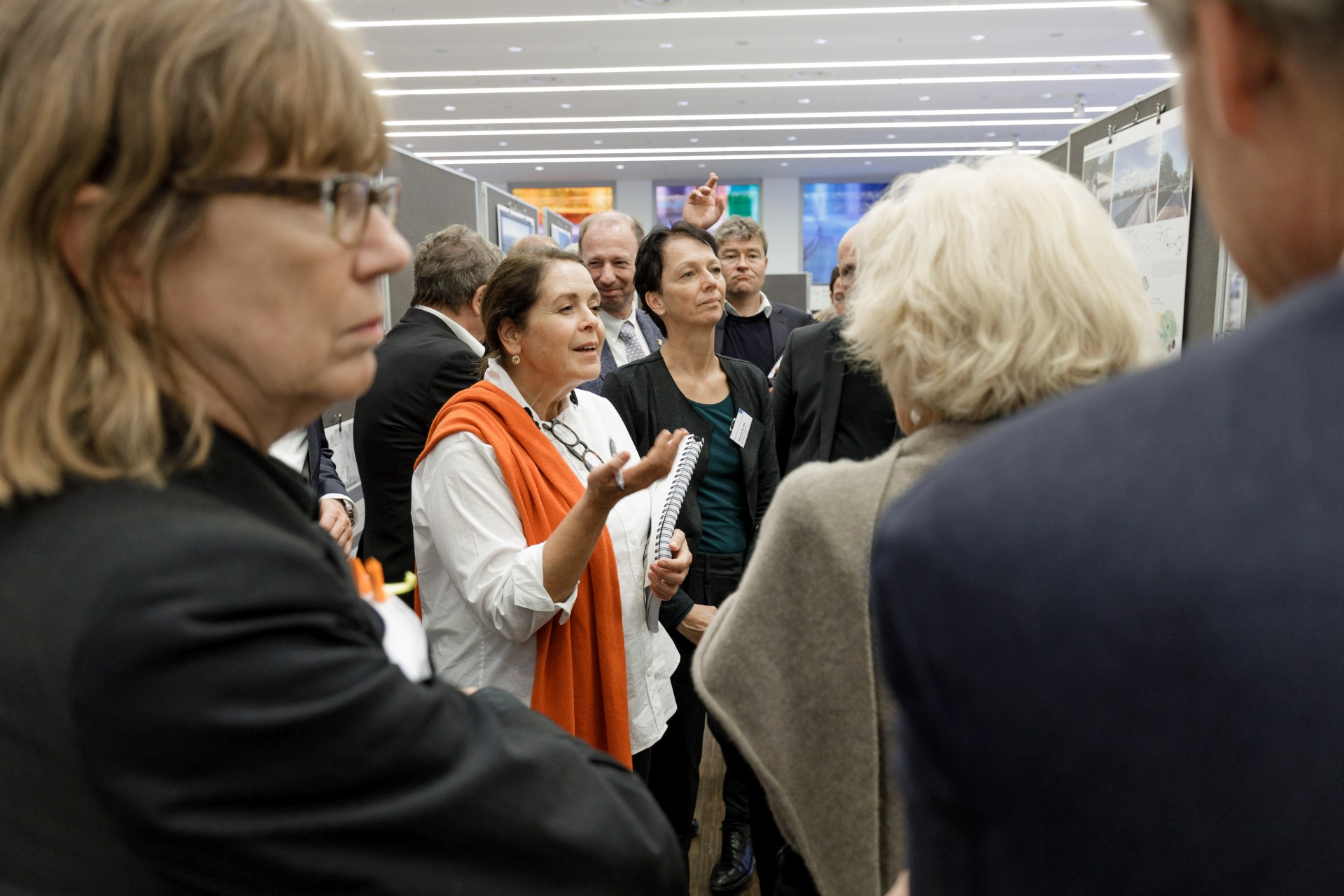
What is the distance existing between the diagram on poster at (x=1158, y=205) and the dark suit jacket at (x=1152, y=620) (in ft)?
6.91

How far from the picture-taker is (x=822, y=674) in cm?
106

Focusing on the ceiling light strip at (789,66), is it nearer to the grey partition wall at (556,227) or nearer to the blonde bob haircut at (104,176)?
the grey partition wall at (556,227)

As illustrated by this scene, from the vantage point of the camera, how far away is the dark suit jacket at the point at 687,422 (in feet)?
7.98

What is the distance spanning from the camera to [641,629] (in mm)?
1972

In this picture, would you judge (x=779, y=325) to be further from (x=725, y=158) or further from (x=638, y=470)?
(x=725, y=158)

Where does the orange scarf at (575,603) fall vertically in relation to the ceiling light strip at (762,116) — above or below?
below

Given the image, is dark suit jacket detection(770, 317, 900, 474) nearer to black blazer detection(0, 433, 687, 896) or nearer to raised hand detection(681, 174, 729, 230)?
raised hand detection(681, 174, 729, 230)

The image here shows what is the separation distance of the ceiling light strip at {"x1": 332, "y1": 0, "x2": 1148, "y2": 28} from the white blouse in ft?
26.8

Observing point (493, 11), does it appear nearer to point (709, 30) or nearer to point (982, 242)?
point (709, 30)

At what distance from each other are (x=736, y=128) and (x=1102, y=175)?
11911 mm

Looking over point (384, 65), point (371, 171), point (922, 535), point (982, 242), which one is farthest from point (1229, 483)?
point (384, 65)

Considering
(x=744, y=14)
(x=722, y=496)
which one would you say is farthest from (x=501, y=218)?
(x=744, y=14)

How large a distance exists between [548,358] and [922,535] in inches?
63.9

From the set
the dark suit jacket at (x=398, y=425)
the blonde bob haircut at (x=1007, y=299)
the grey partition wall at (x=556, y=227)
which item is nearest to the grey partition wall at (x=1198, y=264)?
the blonde bob haircut at (x=1007, y=299)
